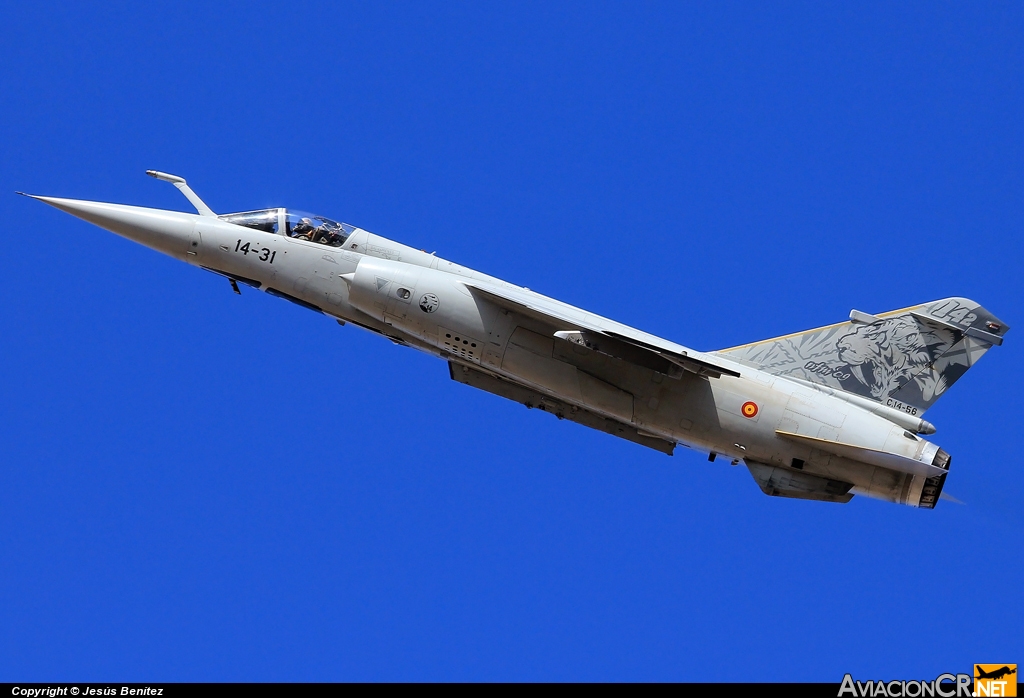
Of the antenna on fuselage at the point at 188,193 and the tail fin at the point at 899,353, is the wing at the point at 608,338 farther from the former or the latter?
the antenna on fuselage at the point at 188,193

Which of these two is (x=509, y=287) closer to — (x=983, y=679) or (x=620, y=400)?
(x=620, y=400)

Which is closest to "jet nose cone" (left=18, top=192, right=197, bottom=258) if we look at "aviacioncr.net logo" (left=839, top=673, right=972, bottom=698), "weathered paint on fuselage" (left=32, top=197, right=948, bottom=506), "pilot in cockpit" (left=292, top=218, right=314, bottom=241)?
"weathered paint on fuselage" (left=32, top=197, right=948, bottom=506)

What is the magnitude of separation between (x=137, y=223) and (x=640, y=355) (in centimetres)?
754

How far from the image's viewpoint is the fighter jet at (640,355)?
16031 mm

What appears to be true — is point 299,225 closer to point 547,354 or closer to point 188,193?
point 188,193

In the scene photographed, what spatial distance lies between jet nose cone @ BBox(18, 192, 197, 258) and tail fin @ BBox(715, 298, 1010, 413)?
27.8 feet

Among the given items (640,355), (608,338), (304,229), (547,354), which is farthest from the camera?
(304,229)

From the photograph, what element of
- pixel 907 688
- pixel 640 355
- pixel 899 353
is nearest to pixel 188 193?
pixel 640 355

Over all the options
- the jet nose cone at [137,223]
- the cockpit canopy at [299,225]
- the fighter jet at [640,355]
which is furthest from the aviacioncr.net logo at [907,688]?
the jet nose cone at [137,223]

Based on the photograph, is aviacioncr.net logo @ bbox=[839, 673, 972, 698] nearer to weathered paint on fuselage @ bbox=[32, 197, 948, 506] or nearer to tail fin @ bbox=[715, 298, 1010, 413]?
weathered paint on fuselage @ bbox=[32, 197, 948, 506]

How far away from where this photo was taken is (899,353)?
17031 millimetres

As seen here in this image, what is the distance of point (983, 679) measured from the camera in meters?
16.8

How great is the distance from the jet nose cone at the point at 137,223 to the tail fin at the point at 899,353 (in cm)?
848

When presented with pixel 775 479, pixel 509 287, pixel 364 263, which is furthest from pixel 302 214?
pixel 775 479
